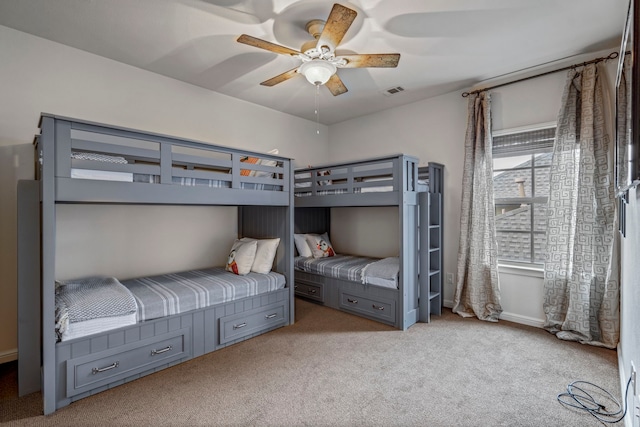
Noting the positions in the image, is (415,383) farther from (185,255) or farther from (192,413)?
(185,255)

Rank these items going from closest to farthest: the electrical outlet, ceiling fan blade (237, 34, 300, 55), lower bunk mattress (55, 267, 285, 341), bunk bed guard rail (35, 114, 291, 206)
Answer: bunk bed guard rail (35, 114, 291, 206)
lower bunk mattress (55, 267, 285, 341)
ceiling fan blade (237, 34, 300, 55)
the electrical outlet

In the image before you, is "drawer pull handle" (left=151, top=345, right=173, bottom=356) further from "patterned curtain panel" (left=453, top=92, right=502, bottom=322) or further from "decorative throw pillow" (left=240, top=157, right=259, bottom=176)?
"patterned curtain panel" (left=453, top=92, right=502, bottom=322)

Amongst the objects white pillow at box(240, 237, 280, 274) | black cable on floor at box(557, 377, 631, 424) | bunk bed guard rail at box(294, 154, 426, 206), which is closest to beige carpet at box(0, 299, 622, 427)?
black cable on floor at box(557, 377, 631, 424)

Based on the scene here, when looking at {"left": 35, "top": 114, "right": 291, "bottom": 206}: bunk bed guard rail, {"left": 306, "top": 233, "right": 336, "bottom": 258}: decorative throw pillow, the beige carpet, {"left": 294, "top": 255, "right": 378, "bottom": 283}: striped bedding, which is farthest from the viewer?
{"left": 306, "top": 233, "right": 336, "bottom": 258}: decorative throw pillow

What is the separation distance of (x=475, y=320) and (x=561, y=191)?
1.54m

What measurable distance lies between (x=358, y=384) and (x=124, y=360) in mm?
1618

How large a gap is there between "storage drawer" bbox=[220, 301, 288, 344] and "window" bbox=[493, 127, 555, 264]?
2.54 m

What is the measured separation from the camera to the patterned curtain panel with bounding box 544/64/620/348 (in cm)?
263

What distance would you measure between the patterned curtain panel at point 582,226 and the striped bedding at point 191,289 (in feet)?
8.73

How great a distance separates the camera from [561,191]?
2.88 metres

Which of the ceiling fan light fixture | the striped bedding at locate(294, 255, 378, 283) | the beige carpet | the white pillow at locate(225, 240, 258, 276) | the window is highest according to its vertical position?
the ceiling fan light fixture

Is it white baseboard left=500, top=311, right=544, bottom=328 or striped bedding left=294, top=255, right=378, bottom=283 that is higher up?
striped bedding left=294, top=255, right=378, bottom=283

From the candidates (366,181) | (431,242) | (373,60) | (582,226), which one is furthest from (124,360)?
(582,226)

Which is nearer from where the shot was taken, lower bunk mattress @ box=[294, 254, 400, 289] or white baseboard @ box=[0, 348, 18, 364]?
white baseboard @ box=[0, 348, 18, 364]
